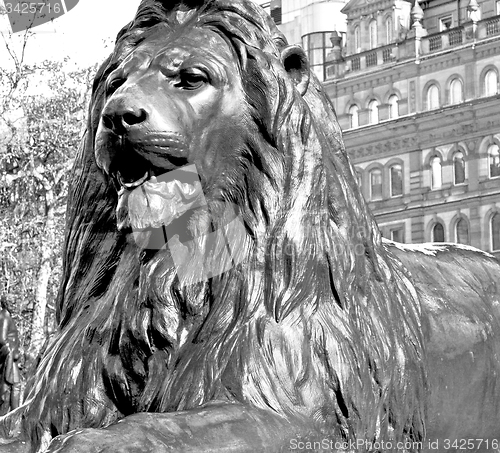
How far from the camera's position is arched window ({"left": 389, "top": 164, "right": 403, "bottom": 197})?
61.1m

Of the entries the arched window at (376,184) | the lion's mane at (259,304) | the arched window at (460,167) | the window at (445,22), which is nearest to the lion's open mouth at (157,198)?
the lion's mane at (259,304)

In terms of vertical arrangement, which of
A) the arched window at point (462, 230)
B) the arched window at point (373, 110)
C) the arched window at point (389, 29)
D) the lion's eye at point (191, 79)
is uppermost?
the arched window at point (389, 29)

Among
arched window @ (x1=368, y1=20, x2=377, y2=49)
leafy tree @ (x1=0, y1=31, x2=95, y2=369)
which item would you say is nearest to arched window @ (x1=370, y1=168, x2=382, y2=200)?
arched window @ (x1=368, y1=20, x2=377, y2=49)

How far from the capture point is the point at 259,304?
4.41 meters

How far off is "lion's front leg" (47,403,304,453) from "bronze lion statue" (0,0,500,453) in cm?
1

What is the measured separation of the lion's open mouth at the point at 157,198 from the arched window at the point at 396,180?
56.8 m

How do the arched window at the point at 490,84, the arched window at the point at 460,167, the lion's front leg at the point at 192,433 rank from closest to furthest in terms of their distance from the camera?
the lion's front leg at the point at 192,433, the arched window at the point at 490,84, the arched window at the point at 460,167

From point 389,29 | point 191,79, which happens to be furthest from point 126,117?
point 389,29

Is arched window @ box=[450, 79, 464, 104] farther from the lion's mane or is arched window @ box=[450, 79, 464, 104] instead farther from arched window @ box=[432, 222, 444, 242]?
the lion's mane

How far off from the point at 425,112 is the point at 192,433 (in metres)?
56.0

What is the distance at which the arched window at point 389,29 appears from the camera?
205ft

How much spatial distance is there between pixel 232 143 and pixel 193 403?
81 cm

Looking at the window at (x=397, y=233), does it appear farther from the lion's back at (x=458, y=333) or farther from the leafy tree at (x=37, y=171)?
the lion's back at (x=458, y=333)

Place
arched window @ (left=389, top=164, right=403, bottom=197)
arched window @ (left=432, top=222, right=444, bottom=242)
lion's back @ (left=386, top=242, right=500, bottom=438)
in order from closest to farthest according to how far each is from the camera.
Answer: lion's back @ (left=386, top=242, right=500, bottom=438), arched window @ (left=432, top=222, right=444, bottom=242), arched window @ (left=389, top=164, right=403, bottom=197)
